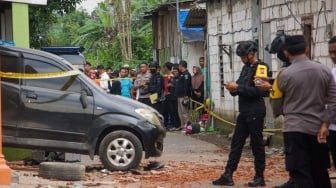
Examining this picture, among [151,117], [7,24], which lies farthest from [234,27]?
[151,117]

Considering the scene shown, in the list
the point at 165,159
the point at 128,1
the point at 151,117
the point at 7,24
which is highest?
the point at 128,1

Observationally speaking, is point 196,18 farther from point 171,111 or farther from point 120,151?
point 120,151

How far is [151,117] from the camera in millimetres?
12289

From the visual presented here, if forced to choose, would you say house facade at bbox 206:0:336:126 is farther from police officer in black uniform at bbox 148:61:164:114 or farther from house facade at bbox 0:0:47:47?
house facade at bbox 0:0:47:47

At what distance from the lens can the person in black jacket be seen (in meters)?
21.0

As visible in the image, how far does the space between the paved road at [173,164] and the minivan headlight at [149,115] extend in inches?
31.7

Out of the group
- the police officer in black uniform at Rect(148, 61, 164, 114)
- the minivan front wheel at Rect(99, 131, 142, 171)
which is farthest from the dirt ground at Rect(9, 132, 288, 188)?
the police officer in black uniform at Rect(148, 61, 164, 114)

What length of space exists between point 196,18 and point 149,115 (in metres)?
12.8

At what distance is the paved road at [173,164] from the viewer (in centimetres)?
1061

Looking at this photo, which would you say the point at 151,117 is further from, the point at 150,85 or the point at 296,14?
the point at 150,85

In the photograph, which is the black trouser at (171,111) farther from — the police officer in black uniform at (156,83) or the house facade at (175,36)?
the house facade at (175,36)

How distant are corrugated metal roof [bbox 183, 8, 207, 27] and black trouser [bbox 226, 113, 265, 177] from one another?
14.2 meters

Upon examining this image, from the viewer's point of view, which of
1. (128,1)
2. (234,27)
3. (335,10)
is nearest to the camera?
(335,10)

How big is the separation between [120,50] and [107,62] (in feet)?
3.62
